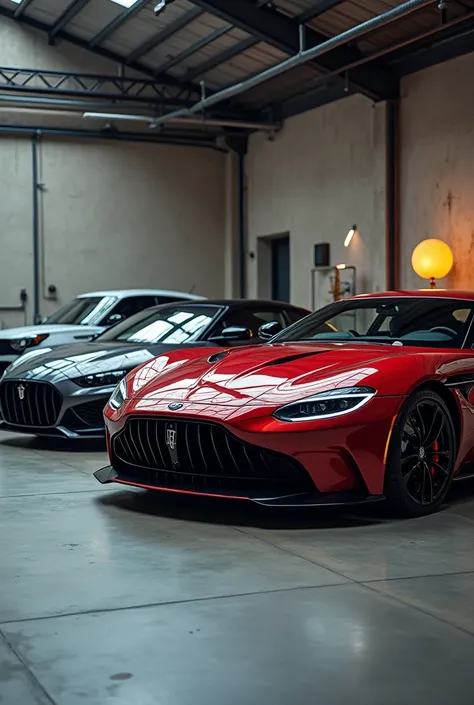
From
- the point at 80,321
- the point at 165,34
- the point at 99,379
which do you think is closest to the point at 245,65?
the point at 165,34

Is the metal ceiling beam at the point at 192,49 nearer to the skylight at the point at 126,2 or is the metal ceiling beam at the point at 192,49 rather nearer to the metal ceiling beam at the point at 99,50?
the metal ceiling beam at the point at 99,50

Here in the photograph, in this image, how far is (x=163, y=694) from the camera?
2604 millimetres

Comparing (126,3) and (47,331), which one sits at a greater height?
(126,3)

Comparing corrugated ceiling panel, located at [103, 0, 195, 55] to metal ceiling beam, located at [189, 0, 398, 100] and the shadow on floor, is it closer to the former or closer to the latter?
metal ceiling beam, located at [189, 0, 398, 100]

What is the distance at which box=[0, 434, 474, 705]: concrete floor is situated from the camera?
2.68 meters

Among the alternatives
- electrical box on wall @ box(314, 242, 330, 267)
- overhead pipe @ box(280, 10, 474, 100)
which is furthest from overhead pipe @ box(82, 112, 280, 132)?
overhead pipe @ box(280, 10, 474, 100)

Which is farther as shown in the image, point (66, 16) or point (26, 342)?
point (66, 16)

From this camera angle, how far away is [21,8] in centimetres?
1786

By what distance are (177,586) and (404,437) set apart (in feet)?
5.24

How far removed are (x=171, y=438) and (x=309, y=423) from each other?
0.73m

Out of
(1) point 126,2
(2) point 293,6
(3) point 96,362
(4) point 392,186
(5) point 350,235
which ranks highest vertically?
(1) point 126,2

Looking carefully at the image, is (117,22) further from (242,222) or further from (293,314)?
(293,314)

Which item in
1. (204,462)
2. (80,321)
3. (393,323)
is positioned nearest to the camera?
(204,462)

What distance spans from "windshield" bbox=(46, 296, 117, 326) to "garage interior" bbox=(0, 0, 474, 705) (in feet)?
9.79
